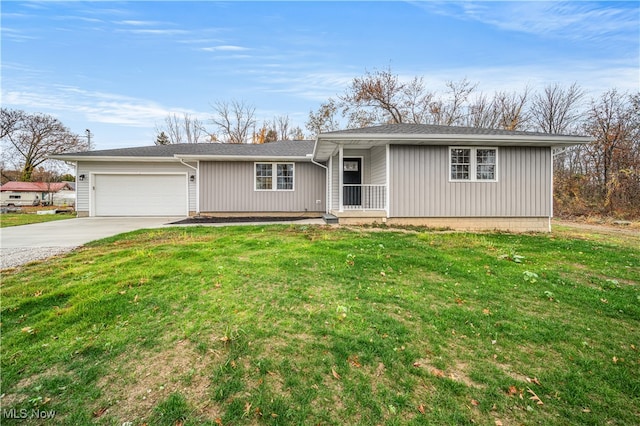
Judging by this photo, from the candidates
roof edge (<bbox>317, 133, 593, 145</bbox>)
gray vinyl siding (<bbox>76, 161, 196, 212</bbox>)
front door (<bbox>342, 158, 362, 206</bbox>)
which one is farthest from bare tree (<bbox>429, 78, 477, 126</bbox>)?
gray vinyl siding (<bbox>76, 161, 196, 212</bbox>)

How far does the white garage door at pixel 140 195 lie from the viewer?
39.9 ft

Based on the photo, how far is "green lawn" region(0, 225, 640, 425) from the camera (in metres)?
1.70

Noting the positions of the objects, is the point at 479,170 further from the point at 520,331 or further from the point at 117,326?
the point at 117,326

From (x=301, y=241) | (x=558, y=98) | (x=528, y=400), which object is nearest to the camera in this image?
(x=528, y=400)

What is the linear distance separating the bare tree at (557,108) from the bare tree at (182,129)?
26.9m

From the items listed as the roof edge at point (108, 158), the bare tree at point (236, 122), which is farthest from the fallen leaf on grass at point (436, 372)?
the bare tree at point (236, 122)

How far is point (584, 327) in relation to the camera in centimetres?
267

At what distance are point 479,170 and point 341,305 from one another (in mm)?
7535

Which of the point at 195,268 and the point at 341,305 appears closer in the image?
the point at 341,305

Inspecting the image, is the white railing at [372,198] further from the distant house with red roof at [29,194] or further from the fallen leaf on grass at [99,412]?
the distant house with red roof at [29,194]

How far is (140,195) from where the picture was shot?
12.2 metres

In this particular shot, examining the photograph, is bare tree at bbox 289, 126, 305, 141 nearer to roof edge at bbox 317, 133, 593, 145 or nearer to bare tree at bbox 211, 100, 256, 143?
bare tree at bbox 211, 100, 256, 143

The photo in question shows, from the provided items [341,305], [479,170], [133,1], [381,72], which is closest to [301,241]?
[341,305]

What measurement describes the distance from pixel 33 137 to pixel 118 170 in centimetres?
2261
